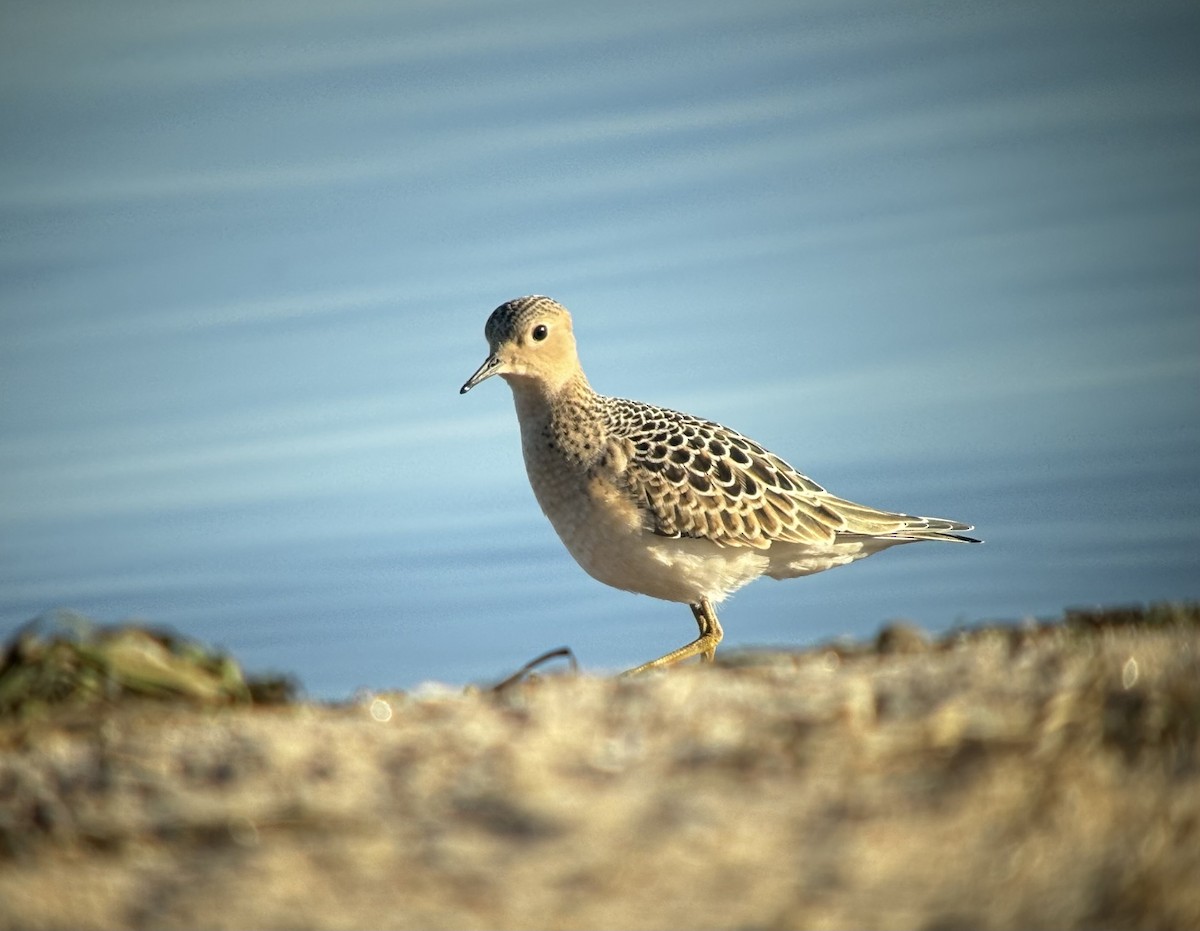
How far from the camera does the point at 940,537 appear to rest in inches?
354

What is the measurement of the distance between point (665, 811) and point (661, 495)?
4682mm

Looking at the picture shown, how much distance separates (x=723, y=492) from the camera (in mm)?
8008

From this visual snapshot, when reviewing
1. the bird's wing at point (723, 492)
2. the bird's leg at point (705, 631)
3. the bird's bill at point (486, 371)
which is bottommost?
the bird's leg at point (705, 631)

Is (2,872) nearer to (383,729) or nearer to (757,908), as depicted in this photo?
(383,729)

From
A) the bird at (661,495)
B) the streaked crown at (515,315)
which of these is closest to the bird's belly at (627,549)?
the bird at (661,495)

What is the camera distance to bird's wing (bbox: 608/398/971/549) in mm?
7781

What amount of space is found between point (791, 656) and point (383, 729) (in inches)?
67.5

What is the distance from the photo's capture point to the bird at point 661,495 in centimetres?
768

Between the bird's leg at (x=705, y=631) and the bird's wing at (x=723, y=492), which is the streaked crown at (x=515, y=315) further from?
the bird's leg at (x=705, y=631)

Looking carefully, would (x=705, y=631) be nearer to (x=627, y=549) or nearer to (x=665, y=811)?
(x=627, y=549)

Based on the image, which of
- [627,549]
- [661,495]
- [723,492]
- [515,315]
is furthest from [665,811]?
[515,315]

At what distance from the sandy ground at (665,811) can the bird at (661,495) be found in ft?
11.5

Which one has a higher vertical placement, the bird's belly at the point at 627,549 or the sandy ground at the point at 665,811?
the bird's belly at the point at 627,549

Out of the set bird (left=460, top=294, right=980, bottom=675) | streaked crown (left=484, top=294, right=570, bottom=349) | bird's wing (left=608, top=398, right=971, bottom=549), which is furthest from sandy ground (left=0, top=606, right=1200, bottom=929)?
streaked crown (left=484, top=294, right=570, bottom=349)
